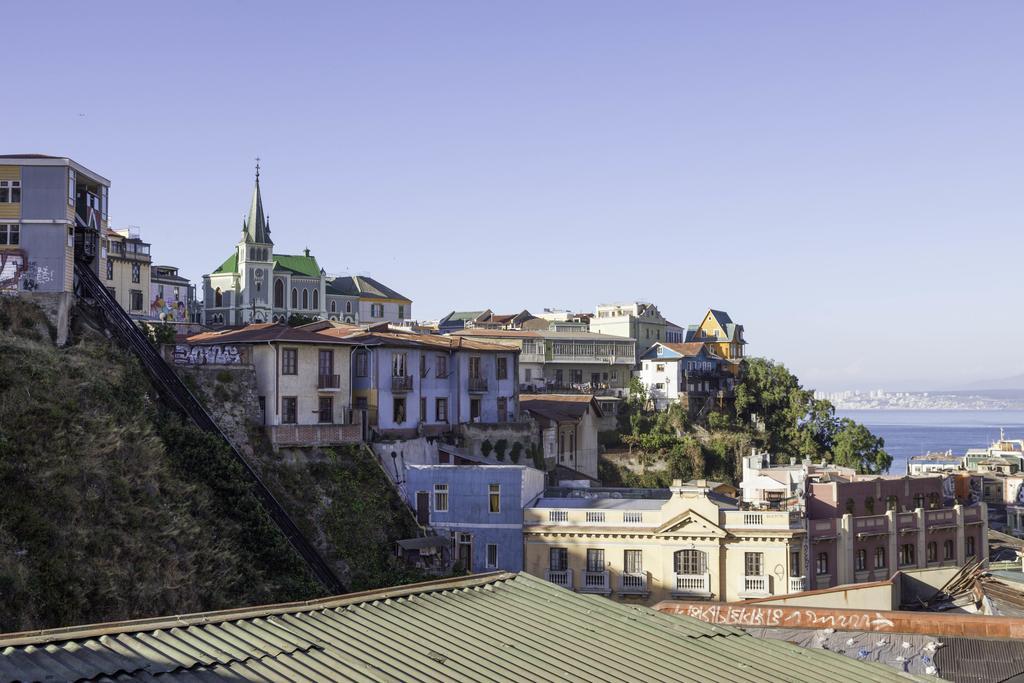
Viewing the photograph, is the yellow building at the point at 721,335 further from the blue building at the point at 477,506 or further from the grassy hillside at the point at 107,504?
the grassy hillside at the point at 107,504

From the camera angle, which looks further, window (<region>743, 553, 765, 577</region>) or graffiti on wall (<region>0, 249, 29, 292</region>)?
graffiti on wall (<region>0, 249, 29, 292</region>)

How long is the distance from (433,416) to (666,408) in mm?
47513

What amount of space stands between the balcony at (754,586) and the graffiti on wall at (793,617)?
51.5 feet

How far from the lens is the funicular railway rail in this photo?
4556 cm

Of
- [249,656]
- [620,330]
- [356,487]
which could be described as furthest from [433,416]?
[620,330]

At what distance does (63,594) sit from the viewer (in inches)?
1359

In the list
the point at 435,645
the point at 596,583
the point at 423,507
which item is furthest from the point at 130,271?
the point at 435,645

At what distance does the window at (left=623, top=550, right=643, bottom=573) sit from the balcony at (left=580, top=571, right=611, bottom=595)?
3.09 feet

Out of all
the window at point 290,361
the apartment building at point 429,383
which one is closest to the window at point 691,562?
the apartment building at point 429,383

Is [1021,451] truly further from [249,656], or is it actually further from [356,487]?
[249,656]

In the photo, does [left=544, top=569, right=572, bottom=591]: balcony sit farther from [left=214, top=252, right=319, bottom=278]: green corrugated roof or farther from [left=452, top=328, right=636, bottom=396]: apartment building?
[left=214, top=252, right=319, bottom=278]: green corrugated roof

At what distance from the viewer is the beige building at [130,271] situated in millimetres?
89125

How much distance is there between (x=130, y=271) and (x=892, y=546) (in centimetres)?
6462

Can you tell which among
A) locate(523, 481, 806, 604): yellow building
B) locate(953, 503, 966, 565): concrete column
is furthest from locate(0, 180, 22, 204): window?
locate(953, 503, 966, 565): concrete column
